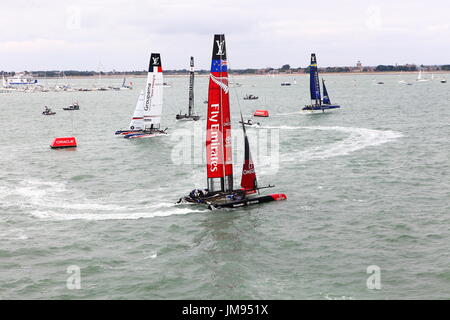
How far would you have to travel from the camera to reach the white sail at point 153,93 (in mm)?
77625

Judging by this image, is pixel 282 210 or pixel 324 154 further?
pixel 324 154

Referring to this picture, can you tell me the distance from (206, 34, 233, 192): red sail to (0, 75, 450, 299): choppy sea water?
345cm

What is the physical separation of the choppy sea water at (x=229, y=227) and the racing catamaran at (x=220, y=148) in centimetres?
98

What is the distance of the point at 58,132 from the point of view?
9056cm

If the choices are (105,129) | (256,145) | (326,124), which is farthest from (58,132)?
(326,124)

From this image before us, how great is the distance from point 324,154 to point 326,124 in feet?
106

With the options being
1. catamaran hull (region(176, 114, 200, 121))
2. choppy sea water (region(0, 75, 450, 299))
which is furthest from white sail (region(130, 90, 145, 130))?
catamaran hull (region(176, 114, 200, 121))

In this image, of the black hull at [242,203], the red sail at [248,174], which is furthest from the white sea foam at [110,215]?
the red sail at [248,174]

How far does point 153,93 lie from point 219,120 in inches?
1714

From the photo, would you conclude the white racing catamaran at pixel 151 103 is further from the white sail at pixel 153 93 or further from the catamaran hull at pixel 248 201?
the catamaran hull at pixel 248 201

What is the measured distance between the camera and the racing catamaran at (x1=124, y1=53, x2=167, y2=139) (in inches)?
3059

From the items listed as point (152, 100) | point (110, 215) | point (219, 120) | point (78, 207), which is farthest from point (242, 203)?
point (152, 100)

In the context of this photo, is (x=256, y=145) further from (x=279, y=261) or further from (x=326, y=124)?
(x=279, y=261)

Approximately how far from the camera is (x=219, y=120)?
37.0 m
